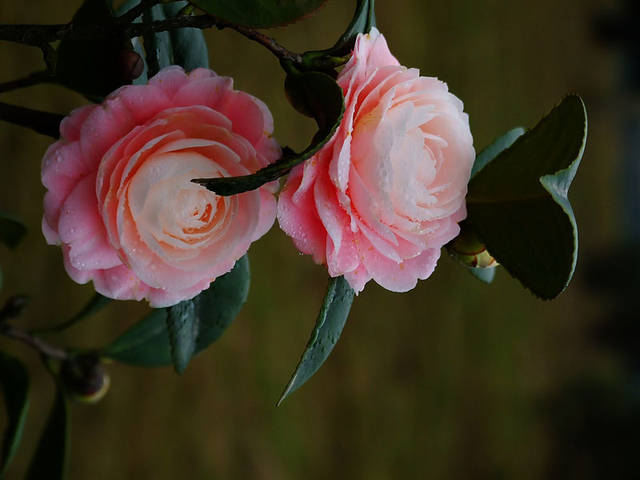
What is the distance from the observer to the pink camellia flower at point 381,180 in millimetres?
396

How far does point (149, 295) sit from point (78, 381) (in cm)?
43

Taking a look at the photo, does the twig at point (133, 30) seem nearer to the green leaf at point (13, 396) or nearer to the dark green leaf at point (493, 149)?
the dark green leaf at point (493, 149)

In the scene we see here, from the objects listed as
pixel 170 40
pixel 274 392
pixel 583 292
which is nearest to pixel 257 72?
pixel 274 392

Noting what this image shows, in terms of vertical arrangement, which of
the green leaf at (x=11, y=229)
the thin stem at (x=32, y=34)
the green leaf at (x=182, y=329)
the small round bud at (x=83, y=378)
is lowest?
the small round bud at (x=83, y=378)

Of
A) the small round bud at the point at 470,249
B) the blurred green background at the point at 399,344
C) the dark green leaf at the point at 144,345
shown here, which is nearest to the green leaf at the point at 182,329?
the small round bud at the point at 470,249

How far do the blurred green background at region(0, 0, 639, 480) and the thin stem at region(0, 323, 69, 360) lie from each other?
0.96 meters

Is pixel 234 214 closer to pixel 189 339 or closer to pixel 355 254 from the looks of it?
pixel 355 254

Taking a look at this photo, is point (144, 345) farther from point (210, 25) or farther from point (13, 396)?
point (210, 25)

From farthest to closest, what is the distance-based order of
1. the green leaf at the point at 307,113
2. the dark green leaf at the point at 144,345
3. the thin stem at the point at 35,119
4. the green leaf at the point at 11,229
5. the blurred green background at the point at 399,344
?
the blurred green background at the point at 399,344 → the dark green leaf at the point at 144,345 → the green leaf at the point at 11,229 → the thin stem at the point at 35,119 → the green leaf at the point at 307,113

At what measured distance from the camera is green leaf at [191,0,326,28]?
385mm

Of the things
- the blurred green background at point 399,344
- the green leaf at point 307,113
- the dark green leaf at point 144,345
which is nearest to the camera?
the green leaf at point 307,113

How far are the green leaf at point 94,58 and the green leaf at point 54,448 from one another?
15.8 inches

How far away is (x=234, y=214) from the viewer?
0.41 m

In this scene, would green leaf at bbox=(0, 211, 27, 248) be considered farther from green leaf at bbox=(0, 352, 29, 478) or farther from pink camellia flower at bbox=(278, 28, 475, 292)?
pink camellia flower at bbox=(278, 28, 475, 292)
